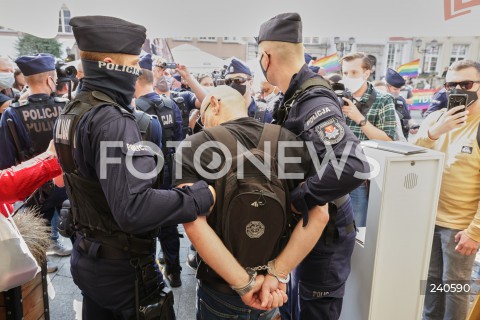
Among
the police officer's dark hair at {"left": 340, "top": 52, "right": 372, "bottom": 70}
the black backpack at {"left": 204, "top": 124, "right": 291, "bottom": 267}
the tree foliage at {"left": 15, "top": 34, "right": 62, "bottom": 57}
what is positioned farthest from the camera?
the tree foliage at {"left": 15, "top": 34, "right": 62, "bottom": 57}

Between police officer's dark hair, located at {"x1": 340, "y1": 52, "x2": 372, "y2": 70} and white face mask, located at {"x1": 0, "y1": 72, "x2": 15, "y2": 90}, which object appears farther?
white face mask, located at {"x1": 0, "y1": 72, "x2": 15, "y2": 90}

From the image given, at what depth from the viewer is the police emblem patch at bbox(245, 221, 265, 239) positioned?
4.81 feet

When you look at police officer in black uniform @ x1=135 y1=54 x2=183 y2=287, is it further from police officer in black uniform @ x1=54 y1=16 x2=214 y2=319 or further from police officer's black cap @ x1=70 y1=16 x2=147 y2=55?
police officer's black cap @ x1=70 y1=16 x2=147 y2=55

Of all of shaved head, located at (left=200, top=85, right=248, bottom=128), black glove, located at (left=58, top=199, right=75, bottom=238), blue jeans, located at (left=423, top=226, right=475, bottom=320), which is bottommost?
blue jeans, located at (left=423, top=226, right=475, bottom=320)

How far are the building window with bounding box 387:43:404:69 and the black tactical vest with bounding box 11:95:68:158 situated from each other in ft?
112

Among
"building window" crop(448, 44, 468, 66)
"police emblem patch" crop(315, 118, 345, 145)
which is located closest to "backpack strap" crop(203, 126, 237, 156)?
"police emblem patch" crop(315, 118, 345, 145)

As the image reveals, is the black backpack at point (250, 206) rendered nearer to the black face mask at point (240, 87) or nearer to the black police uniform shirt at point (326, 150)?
the black police uniform shirt at point (326, 150)

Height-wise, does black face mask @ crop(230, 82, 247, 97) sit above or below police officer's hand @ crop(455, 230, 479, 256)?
above

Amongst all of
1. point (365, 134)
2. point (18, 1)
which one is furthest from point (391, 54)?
point (18, 1)

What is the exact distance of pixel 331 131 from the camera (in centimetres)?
159

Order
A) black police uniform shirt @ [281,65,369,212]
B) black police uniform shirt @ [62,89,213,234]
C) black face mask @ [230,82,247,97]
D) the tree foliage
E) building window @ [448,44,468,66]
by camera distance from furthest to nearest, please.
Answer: building window @ [448,44,468,66], the tree foliage, black face mask @ [230,82,247,97], black police uniform shirt @ [281,65,369,212], black police uniform shirt @ [62,89,213,234]

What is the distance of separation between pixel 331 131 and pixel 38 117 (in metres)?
3.03

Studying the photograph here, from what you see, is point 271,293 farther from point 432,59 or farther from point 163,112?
point 432,59

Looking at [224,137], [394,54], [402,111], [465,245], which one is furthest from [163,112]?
[394,54]
